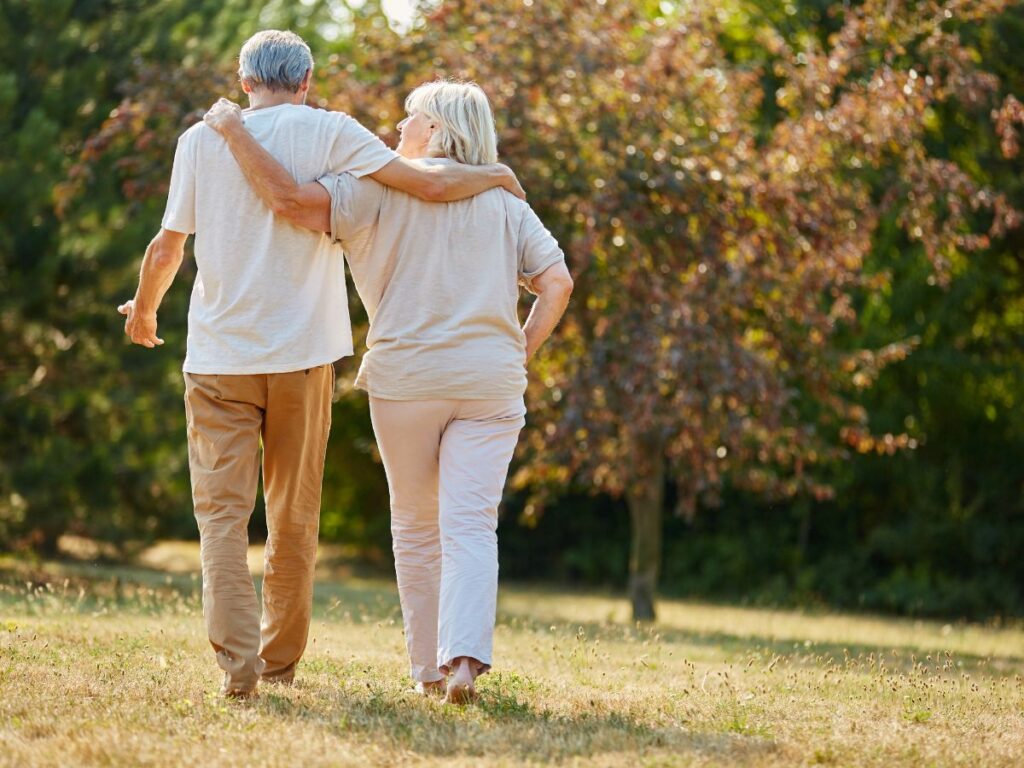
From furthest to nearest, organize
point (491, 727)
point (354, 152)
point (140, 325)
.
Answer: point (140, 325) → point (354, 152) → point (491, 727)

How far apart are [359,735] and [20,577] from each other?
6.34 m

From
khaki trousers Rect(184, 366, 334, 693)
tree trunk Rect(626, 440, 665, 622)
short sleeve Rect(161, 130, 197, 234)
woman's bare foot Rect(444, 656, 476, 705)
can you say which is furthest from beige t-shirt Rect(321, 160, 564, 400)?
tree trunk Rect(626, 440, 665, 622)

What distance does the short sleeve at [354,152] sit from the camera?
Answer: 390cm

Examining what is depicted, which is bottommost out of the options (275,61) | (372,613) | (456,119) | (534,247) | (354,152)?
(372,613)

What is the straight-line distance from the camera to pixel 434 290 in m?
3.96

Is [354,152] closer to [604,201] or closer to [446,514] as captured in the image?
[446,514]

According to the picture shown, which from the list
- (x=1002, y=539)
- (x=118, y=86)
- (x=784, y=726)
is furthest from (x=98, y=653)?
(x=1002, y=539)

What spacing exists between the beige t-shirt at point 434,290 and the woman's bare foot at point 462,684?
2.43ft

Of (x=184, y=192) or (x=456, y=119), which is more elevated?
(x=456, y=119)

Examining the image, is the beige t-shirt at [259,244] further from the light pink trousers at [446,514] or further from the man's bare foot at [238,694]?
the man's bare foot at [238,694]

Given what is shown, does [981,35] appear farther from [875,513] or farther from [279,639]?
[279,639]

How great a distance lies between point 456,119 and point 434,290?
1.66 feet

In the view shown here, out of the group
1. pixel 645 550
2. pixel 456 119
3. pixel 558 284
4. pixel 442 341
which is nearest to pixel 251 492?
pixel 442 341

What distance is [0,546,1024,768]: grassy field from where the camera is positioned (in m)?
3.27
